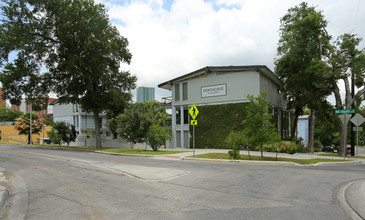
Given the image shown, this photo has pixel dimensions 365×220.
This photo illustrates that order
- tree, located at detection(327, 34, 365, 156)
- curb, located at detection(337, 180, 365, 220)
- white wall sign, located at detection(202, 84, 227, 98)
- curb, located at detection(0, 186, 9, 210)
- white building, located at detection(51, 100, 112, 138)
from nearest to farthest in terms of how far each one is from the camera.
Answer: curb, located at detection(337, 180, 365, 220) → curb, located at detection(0, 186, 9, 210) → tree, located at detection(327, 34, 365, 156) → white wall sign, located at detection(202, 84, 227, 98) → white building, located at detection(51, 100, 112, 138)

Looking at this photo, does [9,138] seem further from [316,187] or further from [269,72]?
[316,187]

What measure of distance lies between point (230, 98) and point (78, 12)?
17.3m

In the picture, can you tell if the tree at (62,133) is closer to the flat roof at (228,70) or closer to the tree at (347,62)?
the flat roof at (228,70)

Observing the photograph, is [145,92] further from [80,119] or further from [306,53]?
[306,53]

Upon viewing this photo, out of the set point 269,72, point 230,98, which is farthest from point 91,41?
point 269,72

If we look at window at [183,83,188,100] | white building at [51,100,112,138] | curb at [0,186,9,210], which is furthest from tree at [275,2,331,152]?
white building at [51,100,112,138]

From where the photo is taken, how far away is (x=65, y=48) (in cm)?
2655

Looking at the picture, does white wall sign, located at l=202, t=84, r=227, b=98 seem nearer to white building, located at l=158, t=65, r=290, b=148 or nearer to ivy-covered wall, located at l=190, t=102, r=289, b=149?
white building, located at l=158, t=65, r=290, b=148

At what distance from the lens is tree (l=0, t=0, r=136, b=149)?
24.2 m

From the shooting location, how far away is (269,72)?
25250mm

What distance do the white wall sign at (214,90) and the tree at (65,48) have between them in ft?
31.3

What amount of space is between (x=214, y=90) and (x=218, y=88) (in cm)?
51

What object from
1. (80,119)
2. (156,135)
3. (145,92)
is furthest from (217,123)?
(145,92)

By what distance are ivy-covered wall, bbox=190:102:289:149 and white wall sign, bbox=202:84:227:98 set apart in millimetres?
1341
